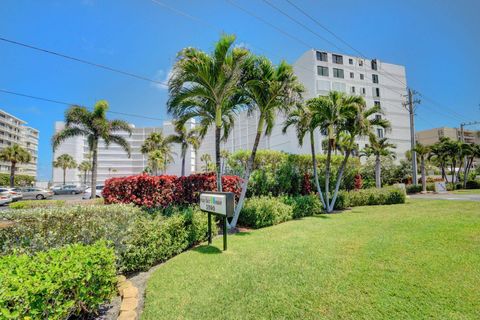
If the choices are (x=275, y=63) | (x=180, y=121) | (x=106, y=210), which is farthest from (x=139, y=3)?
(x=106, y=210)

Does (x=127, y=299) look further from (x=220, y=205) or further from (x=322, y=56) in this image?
(x=322, y=56)

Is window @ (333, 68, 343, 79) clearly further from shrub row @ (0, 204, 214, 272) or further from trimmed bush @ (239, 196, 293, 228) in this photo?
shrub row @ (0, 204, 214, 272)

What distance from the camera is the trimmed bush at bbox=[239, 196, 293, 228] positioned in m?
7.99

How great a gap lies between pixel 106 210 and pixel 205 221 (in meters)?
2.38

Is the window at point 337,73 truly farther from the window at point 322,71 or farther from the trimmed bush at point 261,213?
the trimmed bush at point 261,213

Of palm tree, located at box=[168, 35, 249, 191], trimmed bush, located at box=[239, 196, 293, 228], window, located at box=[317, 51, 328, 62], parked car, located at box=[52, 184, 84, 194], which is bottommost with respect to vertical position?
parked car, located at box=[52, 184, 84, 194]

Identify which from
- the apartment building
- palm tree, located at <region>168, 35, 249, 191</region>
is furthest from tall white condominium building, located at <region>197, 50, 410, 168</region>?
the apartment building

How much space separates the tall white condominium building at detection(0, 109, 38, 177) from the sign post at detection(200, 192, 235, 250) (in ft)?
255

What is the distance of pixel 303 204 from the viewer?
1032cm

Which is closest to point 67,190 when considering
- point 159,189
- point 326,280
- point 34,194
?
point 34,194

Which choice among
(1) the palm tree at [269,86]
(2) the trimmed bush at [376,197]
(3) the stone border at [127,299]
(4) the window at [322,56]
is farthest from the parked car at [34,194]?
(4) the window at [322,56]

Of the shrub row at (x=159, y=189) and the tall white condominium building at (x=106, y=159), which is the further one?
the tall white condominium building at (x=106, y=159)

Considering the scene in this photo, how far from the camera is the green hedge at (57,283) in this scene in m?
2.07

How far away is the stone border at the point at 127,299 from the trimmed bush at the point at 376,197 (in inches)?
476
